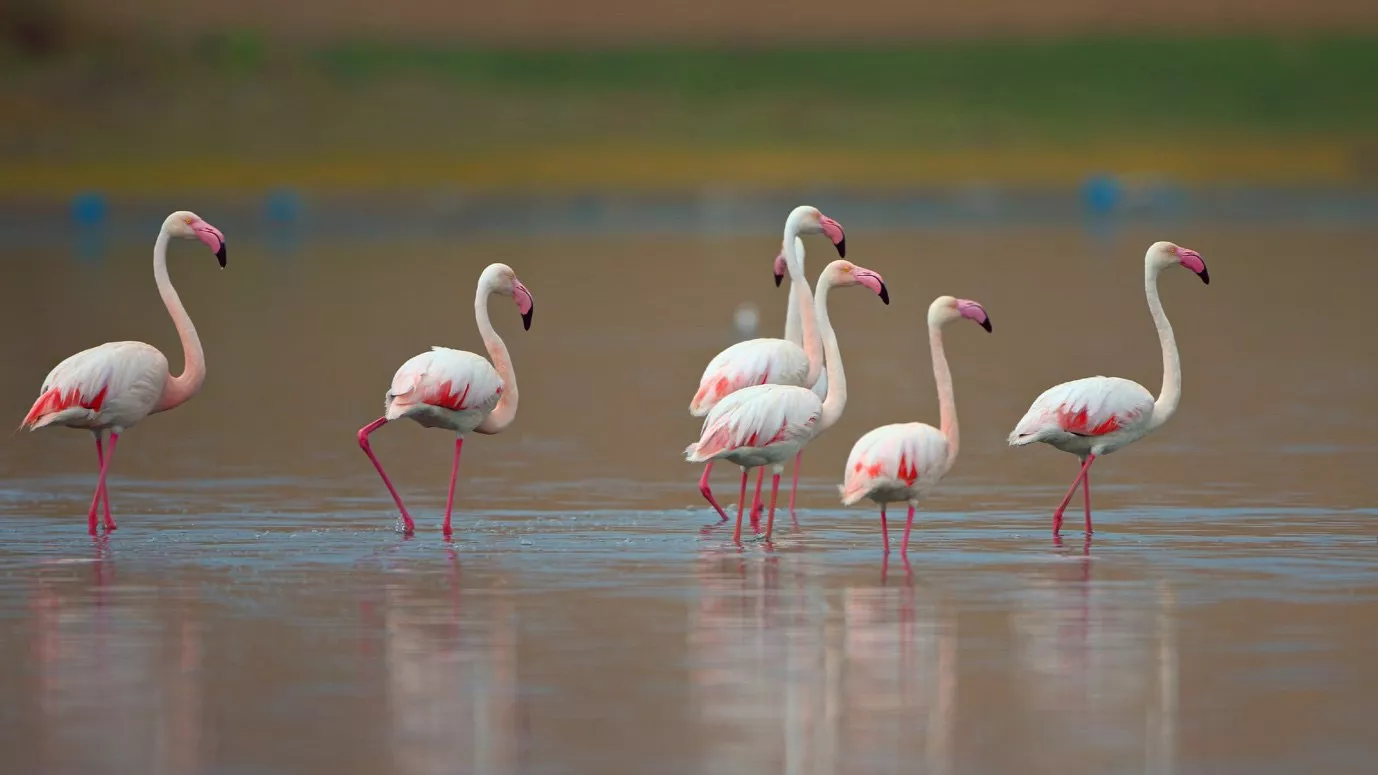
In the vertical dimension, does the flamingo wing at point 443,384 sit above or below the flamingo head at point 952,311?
below

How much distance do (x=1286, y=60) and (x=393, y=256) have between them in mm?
71691

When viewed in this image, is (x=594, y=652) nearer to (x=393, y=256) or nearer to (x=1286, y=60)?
(x=393, y=256)

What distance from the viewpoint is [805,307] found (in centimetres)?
1336

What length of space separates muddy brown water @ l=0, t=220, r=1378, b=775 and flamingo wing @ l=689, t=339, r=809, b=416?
0.64m

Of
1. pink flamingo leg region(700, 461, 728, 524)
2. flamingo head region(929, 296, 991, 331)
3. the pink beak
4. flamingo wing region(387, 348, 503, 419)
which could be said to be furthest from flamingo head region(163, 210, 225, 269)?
flamingo head region(929, 296, 991, 331)

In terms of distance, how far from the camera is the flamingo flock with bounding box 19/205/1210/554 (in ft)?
36.1

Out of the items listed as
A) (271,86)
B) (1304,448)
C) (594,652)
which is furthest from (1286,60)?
(594,652)

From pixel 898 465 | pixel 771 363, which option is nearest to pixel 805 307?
pixel 771 363

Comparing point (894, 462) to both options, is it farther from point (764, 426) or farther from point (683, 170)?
→ point (683, 170)

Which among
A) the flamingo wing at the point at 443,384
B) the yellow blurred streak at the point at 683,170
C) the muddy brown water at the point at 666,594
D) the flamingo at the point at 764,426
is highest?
the yellow blurred streak at the point at 683,170

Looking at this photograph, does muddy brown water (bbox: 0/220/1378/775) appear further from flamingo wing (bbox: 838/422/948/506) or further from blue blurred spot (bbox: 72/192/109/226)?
blue blurred spot (bbox: 72/192/109/226)

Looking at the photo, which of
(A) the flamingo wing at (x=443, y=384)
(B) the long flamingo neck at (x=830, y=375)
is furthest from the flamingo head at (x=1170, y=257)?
(A) the flamingo wing at (x=443, y=384)

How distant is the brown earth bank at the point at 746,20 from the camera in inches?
4449

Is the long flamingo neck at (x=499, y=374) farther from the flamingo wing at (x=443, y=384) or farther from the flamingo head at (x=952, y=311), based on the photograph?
the flamingo head at (x=952, y=311)
